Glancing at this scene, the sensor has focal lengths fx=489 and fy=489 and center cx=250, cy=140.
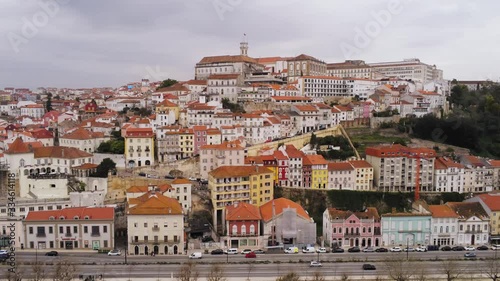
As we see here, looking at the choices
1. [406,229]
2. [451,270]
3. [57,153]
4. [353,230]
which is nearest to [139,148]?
[57,153]

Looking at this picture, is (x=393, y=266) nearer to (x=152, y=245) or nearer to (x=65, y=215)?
(x=152, y=245)

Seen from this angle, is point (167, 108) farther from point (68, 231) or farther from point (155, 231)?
point (68, 231)

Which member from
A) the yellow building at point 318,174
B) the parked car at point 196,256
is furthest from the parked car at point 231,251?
the yellow building at point 318,174

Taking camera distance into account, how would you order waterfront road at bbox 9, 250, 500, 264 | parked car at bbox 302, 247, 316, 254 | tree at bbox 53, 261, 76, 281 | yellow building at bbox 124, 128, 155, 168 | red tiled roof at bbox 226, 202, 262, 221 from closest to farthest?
1. tree at bbox 53, 261, 76, 281
2. waterfront road at bbox 9, 250, 500, 264
3. parked car at bbox 302, 247, 316, 254
4. red tiled roof at bbox 226, 202, 262, 221
5. yellow building at bbox 124, 128, 155, 168

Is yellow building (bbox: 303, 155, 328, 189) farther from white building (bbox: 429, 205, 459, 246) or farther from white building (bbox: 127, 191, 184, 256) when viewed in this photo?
white building (bbox: 127, 191, 184, 256)

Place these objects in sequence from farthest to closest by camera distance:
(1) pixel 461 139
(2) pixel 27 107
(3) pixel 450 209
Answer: (2) pixel 27 107
(1) pixel 461 139
(3) pixel 450 209

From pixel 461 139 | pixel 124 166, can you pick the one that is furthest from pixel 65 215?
pixel 461 139

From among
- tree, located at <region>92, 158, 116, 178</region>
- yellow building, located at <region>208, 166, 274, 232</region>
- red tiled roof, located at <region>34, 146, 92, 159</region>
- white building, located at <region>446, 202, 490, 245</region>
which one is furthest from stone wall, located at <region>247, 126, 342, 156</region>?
white building, located at <region>446, 202, 490, 245</region>
